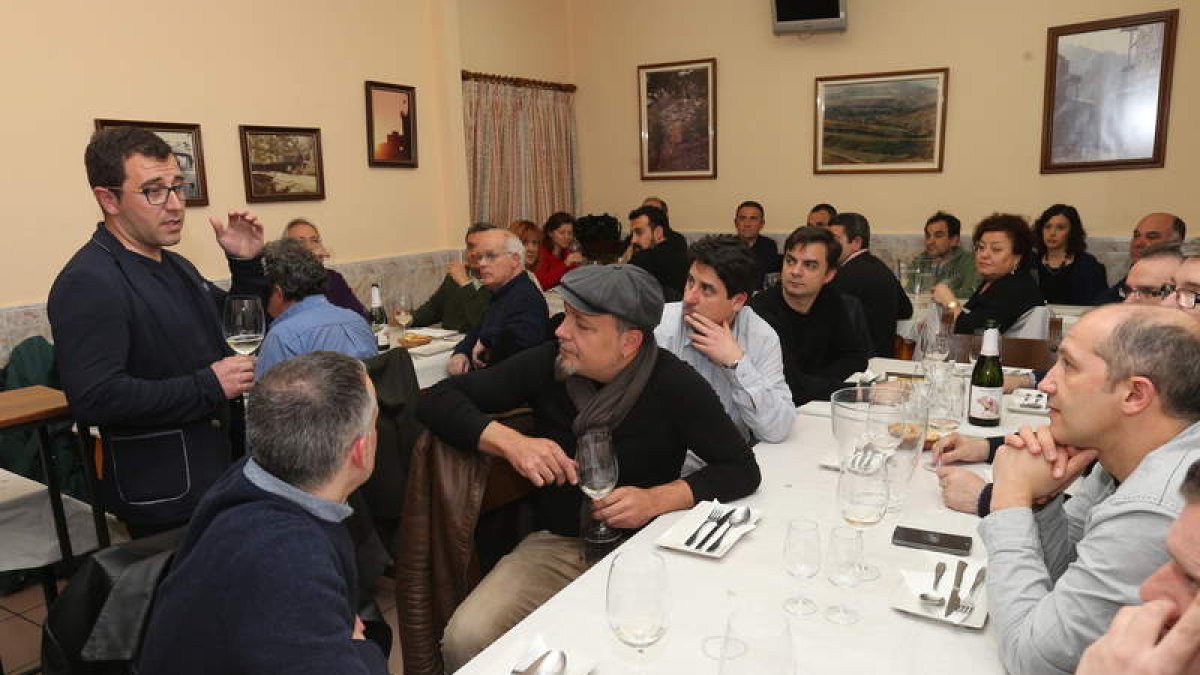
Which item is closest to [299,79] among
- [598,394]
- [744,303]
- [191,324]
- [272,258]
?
[272,258]

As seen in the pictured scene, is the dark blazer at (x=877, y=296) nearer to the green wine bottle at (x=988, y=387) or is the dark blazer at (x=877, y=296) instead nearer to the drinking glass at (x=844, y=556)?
the green wine bottle at (x=988, y=387)

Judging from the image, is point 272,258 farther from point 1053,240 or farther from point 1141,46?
point 1141,46

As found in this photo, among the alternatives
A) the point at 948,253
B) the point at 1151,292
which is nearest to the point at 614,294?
the point at 1151,292

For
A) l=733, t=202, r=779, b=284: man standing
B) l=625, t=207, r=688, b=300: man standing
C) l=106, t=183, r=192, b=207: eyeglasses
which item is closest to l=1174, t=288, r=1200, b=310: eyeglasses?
l=106, t=183, r=192, b=207: eyeglasses

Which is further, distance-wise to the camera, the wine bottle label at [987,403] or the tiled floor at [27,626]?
the tiled floor at [27,626]

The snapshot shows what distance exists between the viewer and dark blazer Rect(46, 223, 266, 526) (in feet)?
7.61

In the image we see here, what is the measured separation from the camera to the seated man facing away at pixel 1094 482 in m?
1.23

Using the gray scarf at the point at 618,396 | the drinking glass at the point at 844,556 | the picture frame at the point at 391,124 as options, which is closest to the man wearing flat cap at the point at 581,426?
the gray scarf at the point at 618,396

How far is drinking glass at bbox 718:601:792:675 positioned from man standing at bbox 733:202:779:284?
21.7 ft

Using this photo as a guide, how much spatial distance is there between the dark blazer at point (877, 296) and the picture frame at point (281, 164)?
3.78 meters

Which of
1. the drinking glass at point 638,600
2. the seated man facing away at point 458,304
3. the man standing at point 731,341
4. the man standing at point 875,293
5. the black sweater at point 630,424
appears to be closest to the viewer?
the drinking glass at point 638,600

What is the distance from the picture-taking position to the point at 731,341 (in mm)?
2666

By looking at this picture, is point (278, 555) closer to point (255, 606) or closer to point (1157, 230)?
point (255, 606)

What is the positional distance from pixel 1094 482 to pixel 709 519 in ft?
2.66
